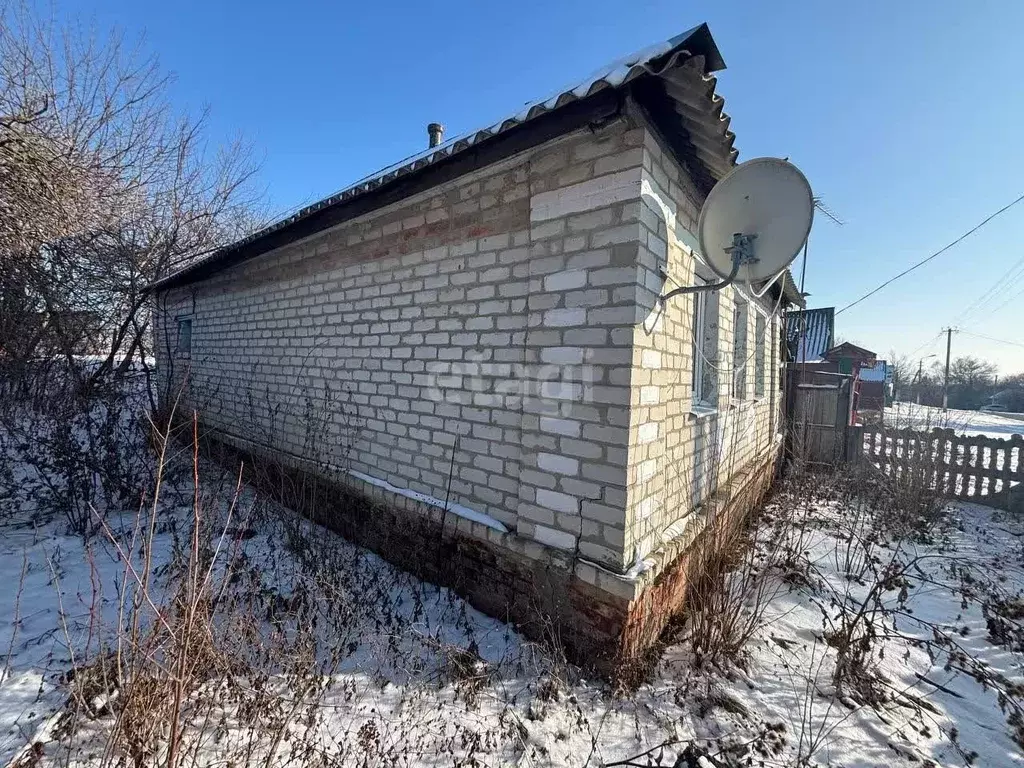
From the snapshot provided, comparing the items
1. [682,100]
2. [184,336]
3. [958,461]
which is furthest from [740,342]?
[184,336]

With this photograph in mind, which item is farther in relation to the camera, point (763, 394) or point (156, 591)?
point (763, 394)

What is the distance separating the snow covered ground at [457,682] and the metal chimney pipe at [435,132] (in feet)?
16.5

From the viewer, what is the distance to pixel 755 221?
259 cm

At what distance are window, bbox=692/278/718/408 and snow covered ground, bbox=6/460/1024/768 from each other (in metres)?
1.59

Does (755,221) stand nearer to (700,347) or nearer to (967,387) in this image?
(700,347)

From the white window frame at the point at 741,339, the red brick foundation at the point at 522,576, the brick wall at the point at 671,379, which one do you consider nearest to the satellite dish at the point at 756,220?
the brick wall at the point at 671,379

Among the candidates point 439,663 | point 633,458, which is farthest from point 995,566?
point 439,663

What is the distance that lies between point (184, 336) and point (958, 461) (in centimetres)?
1314

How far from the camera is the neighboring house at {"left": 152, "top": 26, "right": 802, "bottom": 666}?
2.36m

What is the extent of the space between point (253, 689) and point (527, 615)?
1567 mm

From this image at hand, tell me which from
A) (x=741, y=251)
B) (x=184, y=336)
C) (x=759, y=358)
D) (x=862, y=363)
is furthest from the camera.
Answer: (x=862, y=363)

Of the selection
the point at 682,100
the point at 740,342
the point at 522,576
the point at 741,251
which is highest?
the point at 682,100

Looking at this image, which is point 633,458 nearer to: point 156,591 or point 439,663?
point 439,663

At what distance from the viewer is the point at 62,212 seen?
229 inches
